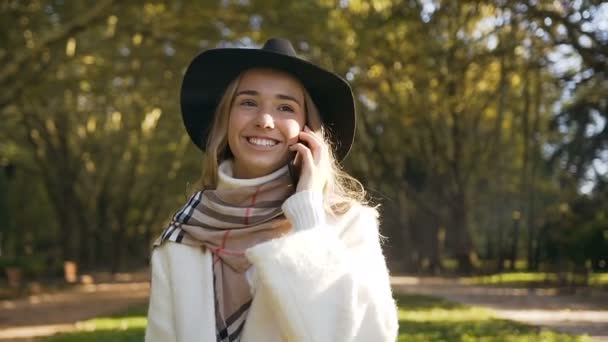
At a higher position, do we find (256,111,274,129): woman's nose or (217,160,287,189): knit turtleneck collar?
(256,111,274,129): woman's nose

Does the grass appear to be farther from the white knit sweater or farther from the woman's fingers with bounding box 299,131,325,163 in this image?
the white knit sweater

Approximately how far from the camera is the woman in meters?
2.79

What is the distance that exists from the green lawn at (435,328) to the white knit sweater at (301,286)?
705 centimetres

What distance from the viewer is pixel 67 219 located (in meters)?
30.0

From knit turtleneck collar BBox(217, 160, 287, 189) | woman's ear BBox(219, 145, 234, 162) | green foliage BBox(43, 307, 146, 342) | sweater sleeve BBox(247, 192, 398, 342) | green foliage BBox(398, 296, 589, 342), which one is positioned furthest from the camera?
green foliage BBox(43, 307, 146, 342)

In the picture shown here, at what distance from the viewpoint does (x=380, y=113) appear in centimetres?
2994

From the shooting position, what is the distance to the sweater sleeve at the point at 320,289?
276 centimetres

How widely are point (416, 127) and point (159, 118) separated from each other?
27.7ft

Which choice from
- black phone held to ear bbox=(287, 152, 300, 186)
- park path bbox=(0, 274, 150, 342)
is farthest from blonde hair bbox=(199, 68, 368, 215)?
park path bbox=(0, 274, 150, 342)

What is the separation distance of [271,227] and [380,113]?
27.1 metres

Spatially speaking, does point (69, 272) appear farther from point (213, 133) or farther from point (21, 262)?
point (213, 133)

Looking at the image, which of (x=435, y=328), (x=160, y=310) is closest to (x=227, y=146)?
(x=160, y=310)

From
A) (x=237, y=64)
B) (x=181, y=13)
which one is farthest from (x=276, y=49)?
(x=181, y=13)

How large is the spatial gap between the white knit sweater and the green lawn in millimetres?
7051
